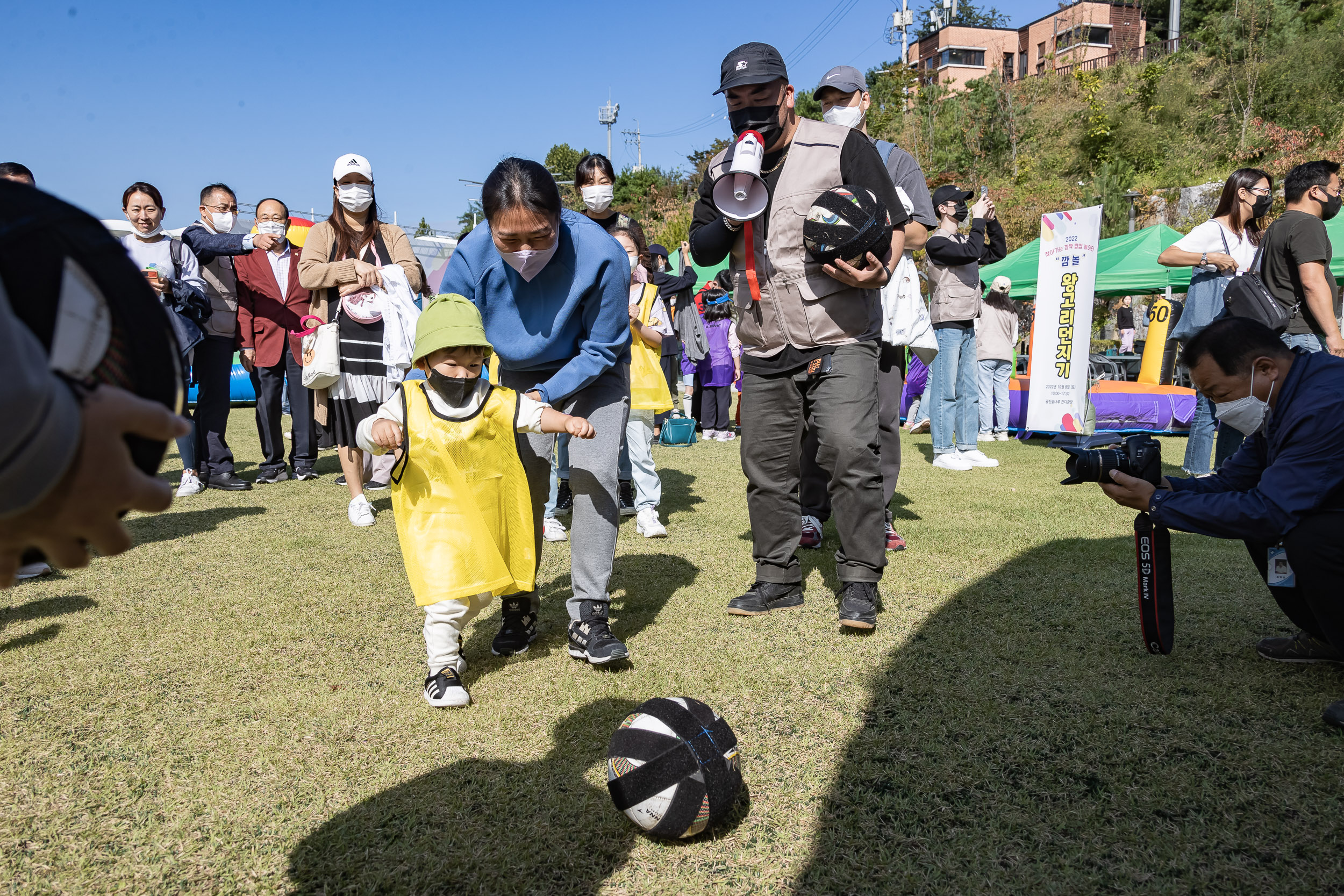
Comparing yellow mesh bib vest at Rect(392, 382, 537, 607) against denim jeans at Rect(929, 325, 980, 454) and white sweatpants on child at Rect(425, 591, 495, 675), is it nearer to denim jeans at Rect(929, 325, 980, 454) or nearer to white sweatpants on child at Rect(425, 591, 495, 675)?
white sweatpants on child at Rect(425, 591, 495, 675)

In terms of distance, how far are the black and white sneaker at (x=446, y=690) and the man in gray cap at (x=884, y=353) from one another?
232 centimetres

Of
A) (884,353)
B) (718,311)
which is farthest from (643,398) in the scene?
(718,311)

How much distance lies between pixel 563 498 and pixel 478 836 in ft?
14.7

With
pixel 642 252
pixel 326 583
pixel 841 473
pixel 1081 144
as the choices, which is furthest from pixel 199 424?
pixel 1081 144

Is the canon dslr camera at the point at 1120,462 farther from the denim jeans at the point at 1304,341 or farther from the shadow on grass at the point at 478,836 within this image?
the denim jeans at the point at 1304,341

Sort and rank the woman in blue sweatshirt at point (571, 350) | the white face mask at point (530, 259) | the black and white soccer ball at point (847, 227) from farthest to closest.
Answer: the black and white soccer ball at point (847, 227)
the woman in blue sweatshirt at point (571, 350)
the white face mask at point (530, 259)

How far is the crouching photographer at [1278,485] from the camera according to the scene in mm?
2869

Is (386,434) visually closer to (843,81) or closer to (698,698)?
(698,698)

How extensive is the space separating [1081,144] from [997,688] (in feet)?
117

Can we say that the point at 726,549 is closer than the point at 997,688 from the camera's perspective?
No

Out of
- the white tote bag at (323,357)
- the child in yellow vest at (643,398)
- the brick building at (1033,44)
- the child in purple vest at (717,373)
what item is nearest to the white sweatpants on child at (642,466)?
the child in yellow vest at (643,398)

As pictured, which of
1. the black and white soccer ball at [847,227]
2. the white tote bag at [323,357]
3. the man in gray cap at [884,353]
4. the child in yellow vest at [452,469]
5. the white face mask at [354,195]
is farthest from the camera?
the white tote bag at [323,357]

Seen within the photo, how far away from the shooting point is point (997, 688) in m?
3.11

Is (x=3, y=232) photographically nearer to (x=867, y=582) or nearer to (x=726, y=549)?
(x=867, y=582)
